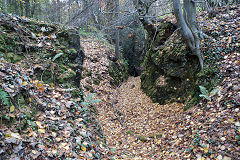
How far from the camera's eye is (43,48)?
16.1 feet

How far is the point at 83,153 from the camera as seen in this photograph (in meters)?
3.33

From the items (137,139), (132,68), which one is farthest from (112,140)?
(132,68)

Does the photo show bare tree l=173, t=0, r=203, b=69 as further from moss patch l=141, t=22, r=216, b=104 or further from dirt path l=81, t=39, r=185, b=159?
dirt path l=81, t=39, r=185, b=159

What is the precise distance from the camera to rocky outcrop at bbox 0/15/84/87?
4.31 metres

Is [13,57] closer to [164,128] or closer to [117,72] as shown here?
[164,128]

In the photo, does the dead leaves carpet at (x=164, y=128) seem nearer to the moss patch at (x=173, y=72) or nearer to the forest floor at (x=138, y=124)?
the forest floor at (x=138, y=124)

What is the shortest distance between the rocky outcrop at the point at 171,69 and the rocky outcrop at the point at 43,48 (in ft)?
13.2

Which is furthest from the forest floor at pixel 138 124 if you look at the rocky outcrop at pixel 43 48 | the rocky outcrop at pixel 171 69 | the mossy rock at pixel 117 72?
the mossy rock at pixel 117 72

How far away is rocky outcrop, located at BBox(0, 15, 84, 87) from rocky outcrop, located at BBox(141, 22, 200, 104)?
4012 mm

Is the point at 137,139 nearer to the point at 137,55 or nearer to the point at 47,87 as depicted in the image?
the point at 47,87

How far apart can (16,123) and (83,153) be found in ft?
4.85

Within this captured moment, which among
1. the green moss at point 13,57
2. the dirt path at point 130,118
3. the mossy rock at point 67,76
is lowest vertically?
the dirt path at point 130,118

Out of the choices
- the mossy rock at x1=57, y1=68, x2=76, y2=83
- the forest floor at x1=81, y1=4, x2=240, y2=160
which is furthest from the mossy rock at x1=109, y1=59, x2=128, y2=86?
the mossy rock at x1=57, y1=68, x2=76, y2=83

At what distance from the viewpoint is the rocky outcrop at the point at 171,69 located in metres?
6.27
